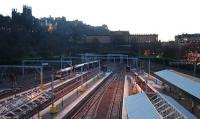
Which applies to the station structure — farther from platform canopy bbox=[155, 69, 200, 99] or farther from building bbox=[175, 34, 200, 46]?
building bbox=[175, 34, 200, 46]

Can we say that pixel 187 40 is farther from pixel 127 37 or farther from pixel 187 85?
pixel 187 85

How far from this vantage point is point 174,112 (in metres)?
15.7

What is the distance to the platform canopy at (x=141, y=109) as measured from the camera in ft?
52.4

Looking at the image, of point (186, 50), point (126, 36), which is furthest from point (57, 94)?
point (126, 36)

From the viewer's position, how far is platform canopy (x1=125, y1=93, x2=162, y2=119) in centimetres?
1596

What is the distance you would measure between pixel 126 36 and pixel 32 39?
349 feet

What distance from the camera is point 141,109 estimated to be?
58.5 ft

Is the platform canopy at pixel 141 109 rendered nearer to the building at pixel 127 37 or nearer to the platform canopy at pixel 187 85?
the platform canopy at pixel 187 85

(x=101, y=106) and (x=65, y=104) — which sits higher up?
(x=65, y=104)

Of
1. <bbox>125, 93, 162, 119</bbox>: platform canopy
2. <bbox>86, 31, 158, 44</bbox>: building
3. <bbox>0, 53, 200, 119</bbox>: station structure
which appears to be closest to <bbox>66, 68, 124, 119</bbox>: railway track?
<bbox>0, 53, 200, 119</bbox>: station structure

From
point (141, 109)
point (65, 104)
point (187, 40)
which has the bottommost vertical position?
point (65, 104)

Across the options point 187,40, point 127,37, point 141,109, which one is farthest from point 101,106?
point 127,37

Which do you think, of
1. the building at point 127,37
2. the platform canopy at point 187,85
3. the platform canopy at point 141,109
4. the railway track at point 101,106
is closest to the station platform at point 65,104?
the railway track at point 101,106

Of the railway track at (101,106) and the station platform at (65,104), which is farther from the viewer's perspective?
the railway track at (101,106)
